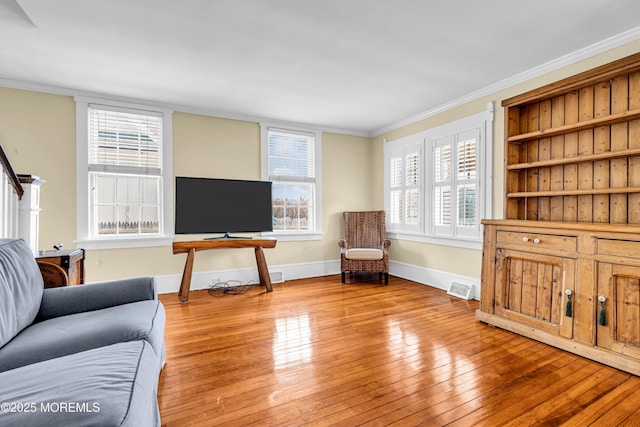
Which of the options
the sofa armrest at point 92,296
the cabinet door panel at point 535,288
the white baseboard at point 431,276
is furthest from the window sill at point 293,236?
the cabinet door panel at point 535,288

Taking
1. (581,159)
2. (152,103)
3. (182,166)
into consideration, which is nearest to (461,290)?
(581,159)

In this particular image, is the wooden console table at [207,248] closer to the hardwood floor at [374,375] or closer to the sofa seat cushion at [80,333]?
the hardwood floor at [374,375]

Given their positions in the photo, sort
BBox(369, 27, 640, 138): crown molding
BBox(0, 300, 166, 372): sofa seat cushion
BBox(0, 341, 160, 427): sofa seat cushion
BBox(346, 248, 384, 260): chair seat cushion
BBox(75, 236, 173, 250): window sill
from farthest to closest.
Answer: BBox(346, 248, 384, 260): chair seat cushion → BBox(75, 236, 173, 250): window sill → BBox(369, 27, 640, 138): crown molding → BBox(0, 300, 166, 372): sofa seat cushion → BBox(0, 341, 160, 427): sofa seat cushion

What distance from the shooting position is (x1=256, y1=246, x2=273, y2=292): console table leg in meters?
4.06

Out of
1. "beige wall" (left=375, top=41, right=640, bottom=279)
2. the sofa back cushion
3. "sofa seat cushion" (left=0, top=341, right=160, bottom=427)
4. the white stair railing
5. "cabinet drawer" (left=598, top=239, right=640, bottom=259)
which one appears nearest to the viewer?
"sofa seat cushion" (left=0, top=341, right=160, bottom=427)

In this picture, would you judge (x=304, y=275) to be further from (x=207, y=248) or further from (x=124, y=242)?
(x=124, y=242)

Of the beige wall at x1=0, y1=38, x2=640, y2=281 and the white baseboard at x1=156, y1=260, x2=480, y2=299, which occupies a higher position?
the beige wall at x1=0, y1=38, x2=640, y2=281

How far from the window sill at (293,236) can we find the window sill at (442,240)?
1.23 metres

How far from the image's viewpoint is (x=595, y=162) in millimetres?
2631

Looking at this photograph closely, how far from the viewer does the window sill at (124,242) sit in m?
3.58

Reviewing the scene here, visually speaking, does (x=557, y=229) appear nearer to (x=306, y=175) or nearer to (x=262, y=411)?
(x=262, y=411)

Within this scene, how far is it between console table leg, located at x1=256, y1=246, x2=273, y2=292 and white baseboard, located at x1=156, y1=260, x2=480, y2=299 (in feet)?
1.21

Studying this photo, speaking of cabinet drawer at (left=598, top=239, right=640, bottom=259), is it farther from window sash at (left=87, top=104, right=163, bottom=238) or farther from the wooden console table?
window sash at (left=87, top=104, right=163, bottom=238)

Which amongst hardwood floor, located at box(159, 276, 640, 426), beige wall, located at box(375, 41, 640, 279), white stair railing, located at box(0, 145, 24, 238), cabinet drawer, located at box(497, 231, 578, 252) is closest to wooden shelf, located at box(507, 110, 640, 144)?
beige wall, located at box(375, 41, 640, 279)
